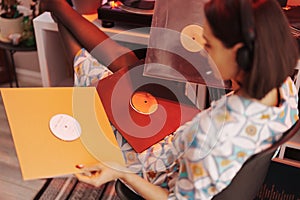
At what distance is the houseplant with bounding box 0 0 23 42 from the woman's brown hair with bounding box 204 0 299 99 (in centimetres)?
125

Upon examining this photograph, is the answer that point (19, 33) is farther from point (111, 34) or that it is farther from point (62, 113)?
point (62, 113)

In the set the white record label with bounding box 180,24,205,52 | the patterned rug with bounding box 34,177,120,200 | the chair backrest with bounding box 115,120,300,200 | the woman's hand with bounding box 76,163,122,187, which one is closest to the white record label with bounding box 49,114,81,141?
the woman's hand with bounding box 76,163,122,187

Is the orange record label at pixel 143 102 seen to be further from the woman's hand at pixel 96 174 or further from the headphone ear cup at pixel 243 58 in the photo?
the headphone ear cup at pixel 243 58

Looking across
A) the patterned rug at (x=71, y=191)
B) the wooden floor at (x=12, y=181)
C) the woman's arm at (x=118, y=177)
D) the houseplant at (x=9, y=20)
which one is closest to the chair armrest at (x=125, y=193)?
the woman's arm at (x=118, y=177)

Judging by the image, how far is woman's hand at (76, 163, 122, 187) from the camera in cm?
87

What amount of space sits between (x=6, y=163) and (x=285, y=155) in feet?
3.88

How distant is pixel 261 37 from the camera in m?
0.66

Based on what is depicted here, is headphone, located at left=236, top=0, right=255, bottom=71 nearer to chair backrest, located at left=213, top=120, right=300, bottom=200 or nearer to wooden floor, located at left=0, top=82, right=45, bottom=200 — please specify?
chair backrest, located at left=213, top=120, right=300, bottom=200

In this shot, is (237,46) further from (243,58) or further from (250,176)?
(250,176)

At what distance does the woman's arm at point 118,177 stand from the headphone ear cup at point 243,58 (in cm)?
37

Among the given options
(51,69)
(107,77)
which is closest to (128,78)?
(107,77)

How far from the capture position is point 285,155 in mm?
1622

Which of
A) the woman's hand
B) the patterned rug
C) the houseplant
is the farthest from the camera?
the houseplant

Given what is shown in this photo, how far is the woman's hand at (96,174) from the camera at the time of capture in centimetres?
87
